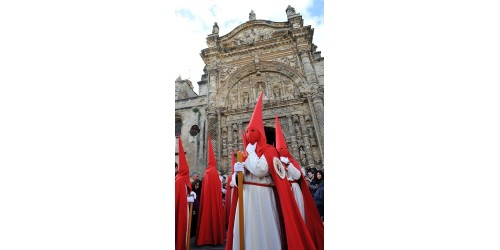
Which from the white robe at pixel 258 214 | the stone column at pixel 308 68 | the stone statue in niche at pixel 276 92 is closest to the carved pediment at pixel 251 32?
the stone column at pixel 308 68

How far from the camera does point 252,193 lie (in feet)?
8.96

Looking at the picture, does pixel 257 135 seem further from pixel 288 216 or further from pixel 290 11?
pixel 290 11

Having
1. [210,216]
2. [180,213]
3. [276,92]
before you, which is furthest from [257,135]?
[276,92]

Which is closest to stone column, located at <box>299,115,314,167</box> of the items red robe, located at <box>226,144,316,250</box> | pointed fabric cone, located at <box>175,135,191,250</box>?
pointed fabric cone, located at <box>175,135,191,250</box>

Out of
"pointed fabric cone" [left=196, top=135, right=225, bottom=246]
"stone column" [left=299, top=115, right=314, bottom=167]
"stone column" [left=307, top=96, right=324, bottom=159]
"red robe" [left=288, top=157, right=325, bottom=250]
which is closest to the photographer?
"red robe" [left=288, top=157, right=325, bottom=250]

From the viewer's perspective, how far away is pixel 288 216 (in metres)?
2.52

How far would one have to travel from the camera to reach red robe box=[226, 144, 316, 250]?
8.00ft

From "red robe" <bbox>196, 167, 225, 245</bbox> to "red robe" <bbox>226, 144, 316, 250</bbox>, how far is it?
163 centimetres

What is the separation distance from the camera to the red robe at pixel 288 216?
2438mm

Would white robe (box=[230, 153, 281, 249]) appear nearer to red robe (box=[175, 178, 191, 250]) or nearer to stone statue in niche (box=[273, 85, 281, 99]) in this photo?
red robe (box=[175, 178, 191, 250])

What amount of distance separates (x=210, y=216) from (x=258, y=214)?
198 centimetres

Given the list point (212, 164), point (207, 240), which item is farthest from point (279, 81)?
point (207, 240)

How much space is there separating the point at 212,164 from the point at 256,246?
2538mm

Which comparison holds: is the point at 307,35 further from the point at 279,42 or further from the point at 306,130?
the point at 306,130
